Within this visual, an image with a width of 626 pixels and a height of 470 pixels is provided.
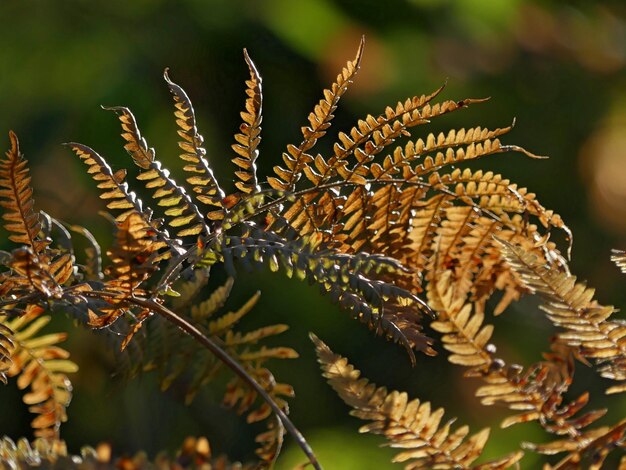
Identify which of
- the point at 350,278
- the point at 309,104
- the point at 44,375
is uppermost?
the point at 309,104

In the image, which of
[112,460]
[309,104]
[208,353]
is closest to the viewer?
[112,460]

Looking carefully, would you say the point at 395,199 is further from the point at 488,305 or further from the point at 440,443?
the point at 488,305

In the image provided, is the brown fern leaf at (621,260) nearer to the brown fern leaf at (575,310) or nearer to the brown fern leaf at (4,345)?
the brown fern leaf at (575,310)

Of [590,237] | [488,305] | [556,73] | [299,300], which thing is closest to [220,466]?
[488,305]

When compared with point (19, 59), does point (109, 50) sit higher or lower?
higher

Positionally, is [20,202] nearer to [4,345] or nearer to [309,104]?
[4,345]

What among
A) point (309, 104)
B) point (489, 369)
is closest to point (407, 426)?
point (489, 369)

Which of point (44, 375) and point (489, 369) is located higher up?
point (489, 369)

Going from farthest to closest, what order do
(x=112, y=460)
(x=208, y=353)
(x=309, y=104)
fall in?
1. (x=309, y=104)
2. (x=208, y=353)
3. (x=112, y=460)
